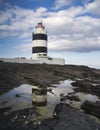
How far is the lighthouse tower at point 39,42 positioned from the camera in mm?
43594

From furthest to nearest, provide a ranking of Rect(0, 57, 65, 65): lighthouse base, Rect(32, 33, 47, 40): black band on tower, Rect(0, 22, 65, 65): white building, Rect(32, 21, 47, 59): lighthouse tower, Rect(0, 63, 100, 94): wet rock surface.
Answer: Rect(32, 33, 47, 40): black band on tower, Rect(32, 21, 47, 59): lighthouse tower, Rect(0, 22, 65, 65): white building, Rect(0, 57, 65, 65): lighthouse base, Rect(0, 63, 100, 94): wet rock surface

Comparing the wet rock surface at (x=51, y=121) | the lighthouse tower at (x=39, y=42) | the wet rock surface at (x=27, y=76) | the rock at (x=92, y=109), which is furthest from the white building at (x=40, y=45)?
the wet rock surface at (x=51, y=121)

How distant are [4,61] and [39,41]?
34.4ft

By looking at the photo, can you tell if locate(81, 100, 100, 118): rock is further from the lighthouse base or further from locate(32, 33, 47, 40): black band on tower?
locate(32, 33, 47, 40): black band on tower

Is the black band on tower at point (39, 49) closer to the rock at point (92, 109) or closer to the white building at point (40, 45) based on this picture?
the white building at point (40, 45)

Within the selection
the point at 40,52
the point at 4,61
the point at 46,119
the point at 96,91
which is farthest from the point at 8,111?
the point at 40,52

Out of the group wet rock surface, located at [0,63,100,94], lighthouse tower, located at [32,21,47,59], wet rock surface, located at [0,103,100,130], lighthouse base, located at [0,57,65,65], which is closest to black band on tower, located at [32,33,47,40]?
lighthouse tower, located at [32,21,47,59]

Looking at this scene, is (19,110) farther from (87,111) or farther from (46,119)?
(87,111)

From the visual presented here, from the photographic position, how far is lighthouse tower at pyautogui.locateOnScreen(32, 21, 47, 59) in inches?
1716

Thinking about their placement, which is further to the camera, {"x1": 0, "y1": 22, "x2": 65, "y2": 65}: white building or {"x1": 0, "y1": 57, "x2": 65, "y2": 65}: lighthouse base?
{"x1": 0, "y1": 22, "x2": 65, "y2": 65}: white building

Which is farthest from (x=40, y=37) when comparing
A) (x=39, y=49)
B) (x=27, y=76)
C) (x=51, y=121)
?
(x=51, y=121)

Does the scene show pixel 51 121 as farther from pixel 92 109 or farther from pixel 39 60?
pixel 39 60

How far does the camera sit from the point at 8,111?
1067 cm

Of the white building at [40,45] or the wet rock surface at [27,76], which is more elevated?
the white building at [40,45]
